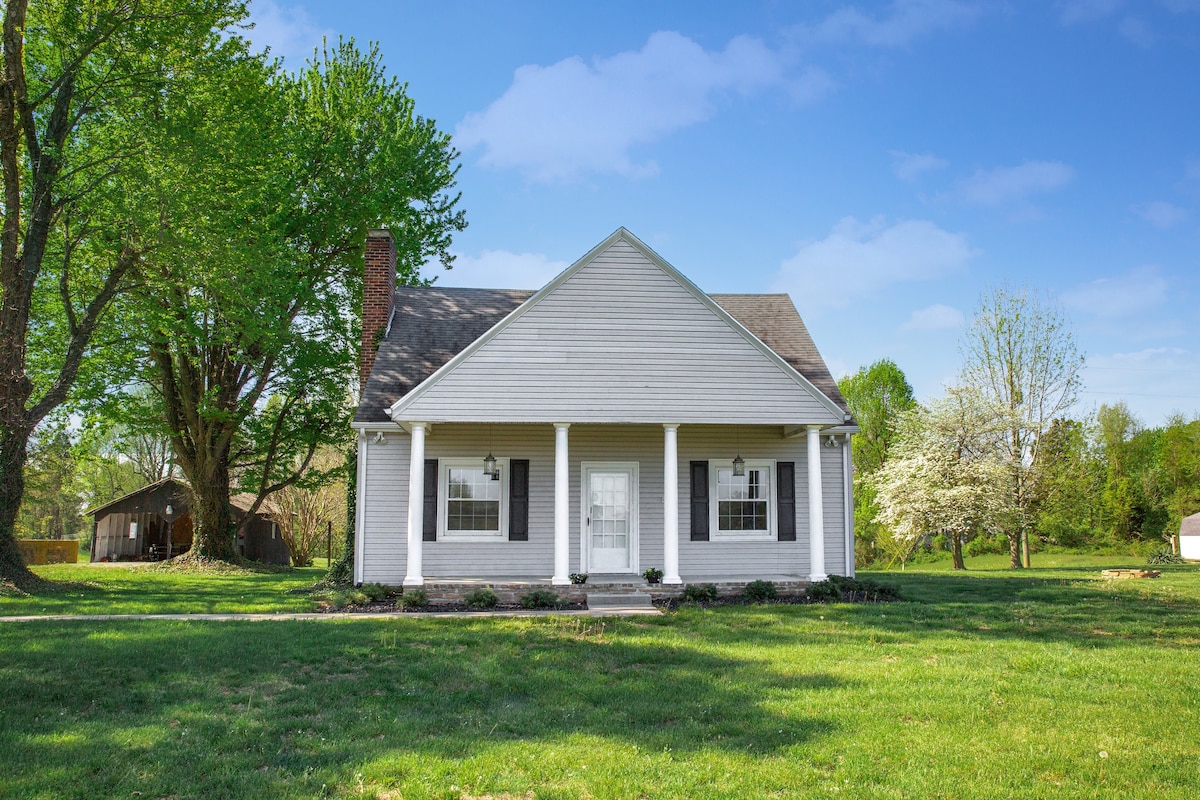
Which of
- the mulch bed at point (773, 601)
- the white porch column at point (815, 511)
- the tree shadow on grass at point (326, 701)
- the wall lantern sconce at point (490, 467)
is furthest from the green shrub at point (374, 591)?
the white porch column at point (815, 511)

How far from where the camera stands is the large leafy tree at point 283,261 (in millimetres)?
20219

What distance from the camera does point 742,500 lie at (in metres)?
15.9

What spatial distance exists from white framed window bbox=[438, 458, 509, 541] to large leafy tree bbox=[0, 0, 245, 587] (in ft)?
27.6

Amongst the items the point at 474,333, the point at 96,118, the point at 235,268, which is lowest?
the point at 474,333

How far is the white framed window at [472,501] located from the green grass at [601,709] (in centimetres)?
400

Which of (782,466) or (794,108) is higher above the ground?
(794,108)

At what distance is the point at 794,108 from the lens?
564 inches

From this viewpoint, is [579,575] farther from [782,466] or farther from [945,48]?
[945,48]

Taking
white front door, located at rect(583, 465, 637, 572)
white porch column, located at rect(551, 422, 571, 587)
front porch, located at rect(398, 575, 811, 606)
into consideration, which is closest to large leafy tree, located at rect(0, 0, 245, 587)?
front porch, located at rect(398, 575, 811, 606)

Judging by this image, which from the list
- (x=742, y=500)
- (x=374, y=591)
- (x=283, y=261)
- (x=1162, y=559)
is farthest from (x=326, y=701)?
(x=1162, y=559)

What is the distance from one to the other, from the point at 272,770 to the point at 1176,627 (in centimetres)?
1132

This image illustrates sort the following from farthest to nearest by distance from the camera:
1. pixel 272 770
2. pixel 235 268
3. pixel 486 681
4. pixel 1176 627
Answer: pixel 235 268 < pixel 1176 627 < pixel 486 681 < pixel 272 770

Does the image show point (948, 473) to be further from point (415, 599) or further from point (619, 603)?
point (415, 599)

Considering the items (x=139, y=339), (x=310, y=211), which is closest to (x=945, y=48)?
(x=310, y=211)
